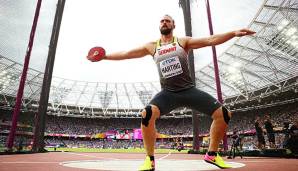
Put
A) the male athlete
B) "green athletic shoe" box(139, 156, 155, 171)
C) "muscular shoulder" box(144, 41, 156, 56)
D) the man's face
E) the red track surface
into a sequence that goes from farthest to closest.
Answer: the red track surface
"muscular shoulder" box(144, 41, 156, 56)
the man's face
the male athlete
"green athletic shoe" box(139, 156, 155, 171)

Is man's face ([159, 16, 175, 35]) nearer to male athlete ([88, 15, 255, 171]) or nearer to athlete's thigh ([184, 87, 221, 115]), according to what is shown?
male athlete ([88, 15, 255, 171])

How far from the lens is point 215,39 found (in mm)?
3295

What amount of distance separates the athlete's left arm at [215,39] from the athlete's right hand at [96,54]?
4.08ft

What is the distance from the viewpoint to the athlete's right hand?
12.0 feet

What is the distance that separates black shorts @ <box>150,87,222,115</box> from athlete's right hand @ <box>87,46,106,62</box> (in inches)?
41.3

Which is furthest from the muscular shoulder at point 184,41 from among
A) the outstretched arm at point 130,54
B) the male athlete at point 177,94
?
the outstretched arm at point 130,54

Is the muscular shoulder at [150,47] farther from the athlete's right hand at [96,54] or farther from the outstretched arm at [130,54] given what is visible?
the athlete's right hand at [96,54]

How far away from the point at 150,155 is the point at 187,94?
93 cm

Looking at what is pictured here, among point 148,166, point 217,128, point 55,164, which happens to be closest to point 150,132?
point 148,166

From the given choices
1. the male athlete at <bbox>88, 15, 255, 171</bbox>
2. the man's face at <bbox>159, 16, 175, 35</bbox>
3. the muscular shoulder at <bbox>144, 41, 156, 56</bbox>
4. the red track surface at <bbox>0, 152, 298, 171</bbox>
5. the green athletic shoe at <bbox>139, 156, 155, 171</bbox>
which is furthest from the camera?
the red track surface at <bbox>0, 152, 298, 171</bbox>

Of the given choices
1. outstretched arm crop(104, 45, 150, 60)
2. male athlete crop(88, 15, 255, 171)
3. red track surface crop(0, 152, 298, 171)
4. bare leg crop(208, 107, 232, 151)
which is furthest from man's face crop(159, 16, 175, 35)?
red track surface crop(0, 152, 298, 171)

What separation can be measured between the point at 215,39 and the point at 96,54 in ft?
5.62

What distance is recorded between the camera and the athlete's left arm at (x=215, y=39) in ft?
10.7

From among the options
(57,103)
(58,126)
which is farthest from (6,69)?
(58,126)
